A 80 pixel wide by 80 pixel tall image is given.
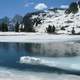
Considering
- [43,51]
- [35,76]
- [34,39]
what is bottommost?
[34,39]

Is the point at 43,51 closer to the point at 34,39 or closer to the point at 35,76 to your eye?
the point at 35,76

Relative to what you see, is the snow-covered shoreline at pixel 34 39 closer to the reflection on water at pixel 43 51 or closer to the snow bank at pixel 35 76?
the reflection on water at pixel 43 51

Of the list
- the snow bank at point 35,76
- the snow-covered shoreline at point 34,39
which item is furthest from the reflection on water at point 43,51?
the snow-covered shoreline at point 34,39

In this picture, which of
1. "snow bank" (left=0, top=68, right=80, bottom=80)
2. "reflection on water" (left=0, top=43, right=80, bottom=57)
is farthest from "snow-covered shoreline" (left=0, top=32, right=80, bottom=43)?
"snow bank" (left=0, top=68, right=80, bottom=80)

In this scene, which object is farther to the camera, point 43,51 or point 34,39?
point 34,39

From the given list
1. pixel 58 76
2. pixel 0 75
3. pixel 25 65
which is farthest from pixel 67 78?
pixel 25 65

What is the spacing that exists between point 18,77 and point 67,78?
4.15 meters

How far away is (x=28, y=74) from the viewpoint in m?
26.3

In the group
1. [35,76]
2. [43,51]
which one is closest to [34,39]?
[43,51]

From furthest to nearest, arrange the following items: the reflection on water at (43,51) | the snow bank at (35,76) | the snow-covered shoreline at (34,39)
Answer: the snow-covered shoreline at (34,39) < the reflection on water at (43,51) < the snow bank at (35,76)

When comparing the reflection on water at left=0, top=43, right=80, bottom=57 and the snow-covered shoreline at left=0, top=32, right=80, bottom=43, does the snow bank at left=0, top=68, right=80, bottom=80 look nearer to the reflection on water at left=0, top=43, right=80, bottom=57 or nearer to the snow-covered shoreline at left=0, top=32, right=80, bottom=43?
the reflection on water at left=0, top=43, right=80, bottom=57

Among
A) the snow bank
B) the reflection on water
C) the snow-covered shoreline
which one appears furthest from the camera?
the snow-covered shoreline

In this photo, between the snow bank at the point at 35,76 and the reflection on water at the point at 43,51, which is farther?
the reflection on water at the point at 43,51

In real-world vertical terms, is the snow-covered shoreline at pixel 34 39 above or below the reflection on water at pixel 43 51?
below
